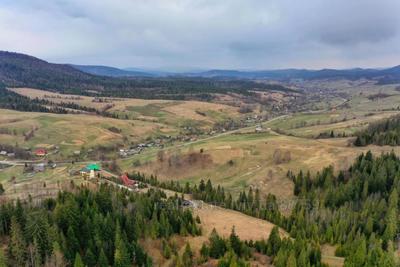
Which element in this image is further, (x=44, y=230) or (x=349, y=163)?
(x=349, y=163)

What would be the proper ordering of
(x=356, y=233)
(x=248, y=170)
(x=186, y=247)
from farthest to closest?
(x=248, y=170) < (x=356, y=233) < (x=186, y=247)

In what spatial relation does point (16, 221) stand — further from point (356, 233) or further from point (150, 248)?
point (356, 233)

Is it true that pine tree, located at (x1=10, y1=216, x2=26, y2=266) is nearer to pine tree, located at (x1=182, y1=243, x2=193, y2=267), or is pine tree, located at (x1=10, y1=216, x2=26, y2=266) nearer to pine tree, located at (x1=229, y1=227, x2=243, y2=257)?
pine tree, located at (x1=182, y1=243, x2=193, y2=267)

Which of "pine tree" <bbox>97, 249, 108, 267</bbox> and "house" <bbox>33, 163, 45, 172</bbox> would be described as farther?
"house" <bbox>33, 163, 45, 172</bbox>

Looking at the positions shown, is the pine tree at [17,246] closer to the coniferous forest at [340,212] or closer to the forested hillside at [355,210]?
the coniferous forest at [340,212]

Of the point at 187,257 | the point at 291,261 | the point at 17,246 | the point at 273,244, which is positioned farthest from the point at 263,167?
the point at 17,246

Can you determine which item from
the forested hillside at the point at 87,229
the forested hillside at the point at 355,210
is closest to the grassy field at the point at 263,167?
the forested hillside at the point at 355,210

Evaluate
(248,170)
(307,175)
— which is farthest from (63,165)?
(307,175)

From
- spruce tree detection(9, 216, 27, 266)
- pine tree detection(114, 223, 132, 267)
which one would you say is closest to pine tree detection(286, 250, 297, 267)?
pine tree detection(114, 223, 132, 267)

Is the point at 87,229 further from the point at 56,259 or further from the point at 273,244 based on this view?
the point at 273,244

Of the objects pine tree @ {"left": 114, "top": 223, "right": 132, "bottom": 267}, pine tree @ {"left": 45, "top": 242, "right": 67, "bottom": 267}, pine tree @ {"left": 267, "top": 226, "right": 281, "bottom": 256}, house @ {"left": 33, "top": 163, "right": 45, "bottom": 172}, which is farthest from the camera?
house @ {"left": 33, "top": 163, "right": 45, "bottom": 172}

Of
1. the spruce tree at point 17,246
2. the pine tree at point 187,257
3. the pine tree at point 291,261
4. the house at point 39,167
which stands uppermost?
the spruce tree at point 17,246
